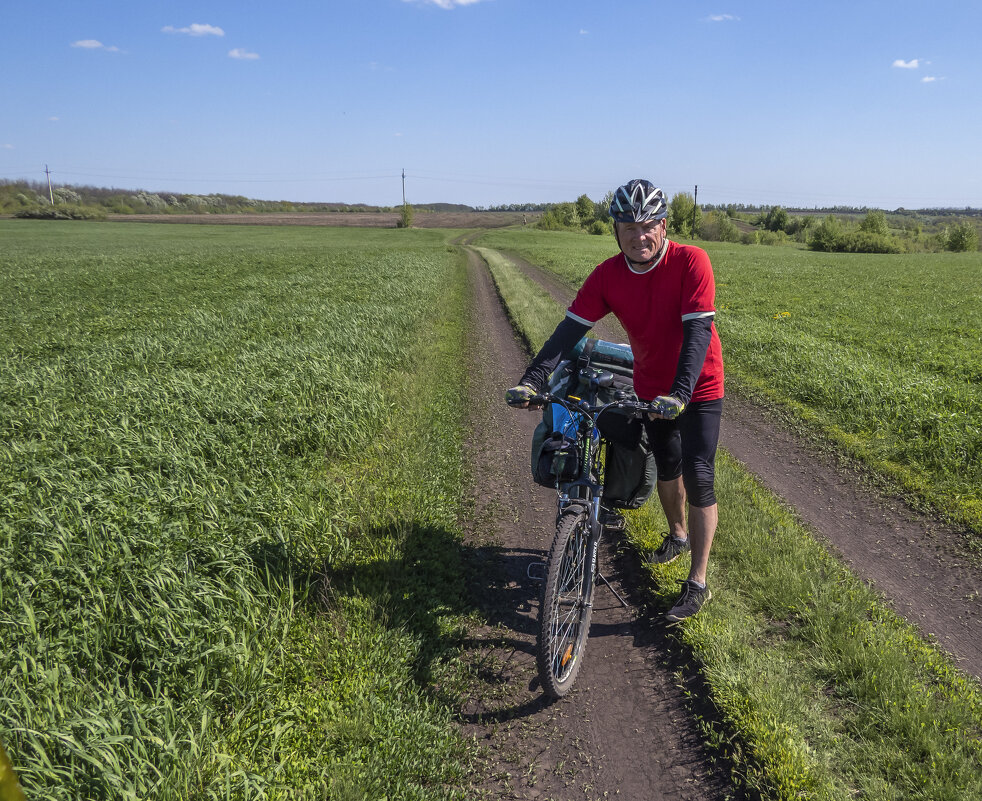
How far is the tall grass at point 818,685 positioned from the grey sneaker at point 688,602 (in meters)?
0.06

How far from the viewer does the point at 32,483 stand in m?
5.26

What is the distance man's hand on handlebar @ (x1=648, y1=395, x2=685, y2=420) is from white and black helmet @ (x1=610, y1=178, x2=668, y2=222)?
1063mm

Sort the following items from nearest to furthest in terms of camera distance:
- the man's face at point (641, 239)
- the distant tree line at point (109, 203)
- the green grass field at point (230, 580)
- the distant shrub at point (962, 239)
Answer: the green grass field at point (230, 580) < the man's face at point (641, 239) < the distant shrub at point (962, 239) < the distant tree line at point (109, 203)

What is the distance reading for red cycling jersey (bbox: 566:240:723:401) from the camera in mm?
3779

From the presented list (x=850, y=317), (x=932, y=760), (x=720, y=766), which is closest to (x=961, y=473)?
(x=932, y=760)

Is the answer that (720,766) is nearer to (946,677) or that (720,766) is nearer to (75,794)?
(946,677)

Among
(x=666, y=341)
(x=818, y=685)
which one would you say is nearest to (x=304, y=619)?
(x=666, y=341)

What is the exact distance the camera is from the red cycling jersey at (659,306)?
378 centimetres

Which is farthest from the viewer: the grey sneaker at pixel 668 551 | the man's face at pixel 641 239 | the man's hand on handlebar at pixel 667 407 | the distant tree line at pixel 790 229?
the distant tree line at pixel 790 229

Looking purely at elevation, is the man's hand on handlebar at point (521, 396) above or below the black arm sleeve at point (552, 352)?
below

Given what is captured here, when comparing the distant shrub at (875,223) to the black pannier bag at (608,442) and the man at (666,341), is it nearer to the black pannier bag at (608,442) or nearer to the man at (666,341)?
the black pannier bag at (608,442)

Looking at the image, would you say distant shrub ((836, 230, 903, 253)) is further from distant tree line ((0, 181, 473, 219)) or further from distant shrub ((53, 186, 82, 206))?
distant shrub ((53, 186, 82, 206))

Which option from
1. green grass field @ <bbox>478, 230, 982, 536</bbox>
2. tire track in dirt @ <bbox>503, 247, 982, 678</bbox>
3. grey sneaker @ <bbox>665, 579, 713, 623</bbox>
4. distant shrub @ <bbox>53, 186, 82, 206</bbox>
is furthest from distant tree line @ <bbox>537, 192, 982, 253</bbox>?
distant shrub @ <bbox>53, 186, 82, 206</bbox>

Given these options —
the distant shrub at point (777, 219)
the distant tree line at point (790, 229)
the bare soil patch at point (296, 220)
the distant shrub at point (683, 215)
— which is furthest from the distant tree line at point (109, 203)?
the distant shrub at point (777, 219)
